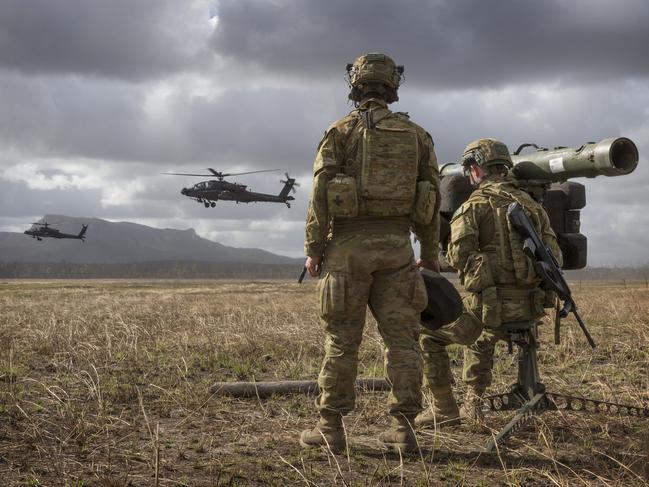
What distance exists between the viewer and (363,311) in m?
4.78

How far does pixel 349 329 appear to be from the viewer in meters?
4.68

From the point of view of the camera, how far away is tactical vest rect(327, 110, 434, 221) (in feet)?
15.1

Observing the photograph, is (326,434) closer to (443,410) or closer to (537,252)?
(443,410)

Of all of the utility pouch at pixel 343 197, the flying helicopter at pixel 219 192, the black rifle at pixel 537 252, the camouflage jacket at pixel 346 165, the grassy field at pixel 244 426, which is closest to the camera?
the grassy field at pixel 244 426

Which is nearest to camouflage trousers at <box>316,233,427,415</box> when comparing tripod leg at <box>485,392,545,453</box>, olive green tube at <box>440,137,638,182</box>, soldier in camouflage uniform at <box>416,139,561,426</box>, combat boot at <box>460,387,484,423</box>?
tripod leg at <box>485,392,545,453</box>

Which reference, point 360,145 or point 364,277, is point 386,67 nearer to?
point 360,145

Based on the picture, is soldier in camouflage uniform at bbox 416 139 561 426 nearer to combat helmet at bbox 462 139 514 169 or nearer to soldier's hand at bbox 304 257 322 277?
combat helmet at bbox 462 139 514 169

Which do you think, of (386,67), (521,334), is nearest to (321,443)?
(521,334)

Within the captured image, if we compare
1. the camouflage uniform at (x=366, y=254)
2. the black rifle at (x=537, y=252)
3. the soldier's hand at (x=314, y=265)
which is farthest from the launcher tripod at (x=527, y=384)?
the soldier's hand at (x=314, y=265)

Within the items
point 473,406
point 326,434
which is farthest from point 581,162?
point 326,434

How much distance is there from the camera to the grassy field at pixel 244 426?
401 centimetres

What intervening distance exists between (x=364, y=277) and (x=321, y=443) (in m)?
1.17

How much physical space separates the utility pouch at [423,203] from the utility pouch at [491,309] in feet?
2.83

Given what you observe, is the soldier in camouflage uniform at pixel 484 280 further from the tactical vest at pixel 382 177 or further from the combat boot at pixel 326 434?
the combat boot at pixel 326 434
